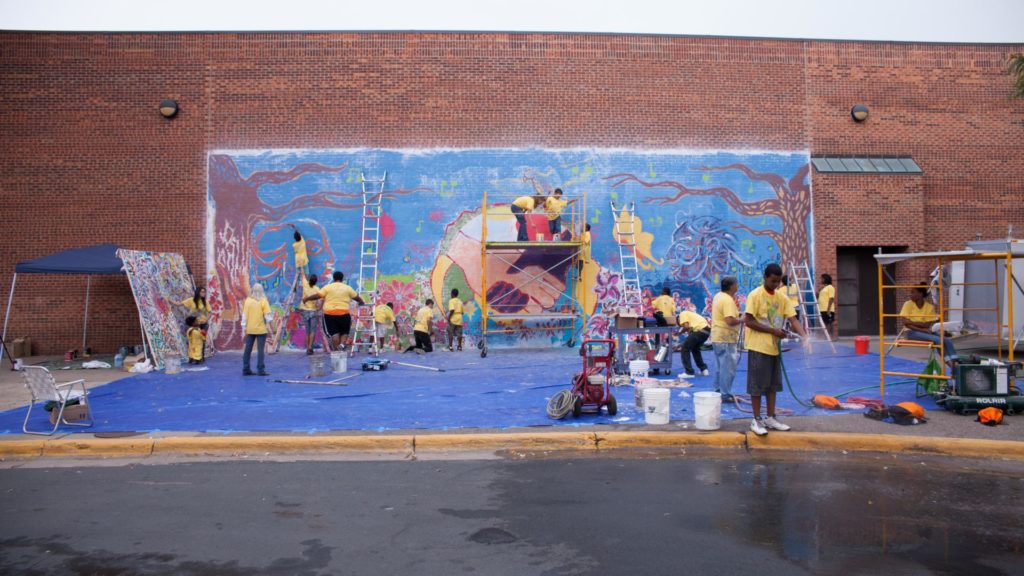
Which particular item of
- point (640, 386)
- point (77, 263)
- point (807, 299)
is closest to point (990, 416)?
point (640, 386)

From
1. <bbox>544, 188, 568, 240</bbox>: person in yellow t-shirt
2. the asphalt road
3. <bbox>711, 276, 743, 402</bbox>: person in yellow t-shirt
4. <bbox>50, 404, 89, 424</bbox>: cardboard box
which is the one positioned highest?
<bbox>544, 188, 568, 240</bbox>: person in yellow t-shirt

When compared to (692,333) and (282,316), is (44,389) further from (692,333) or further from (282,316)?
(692,333)

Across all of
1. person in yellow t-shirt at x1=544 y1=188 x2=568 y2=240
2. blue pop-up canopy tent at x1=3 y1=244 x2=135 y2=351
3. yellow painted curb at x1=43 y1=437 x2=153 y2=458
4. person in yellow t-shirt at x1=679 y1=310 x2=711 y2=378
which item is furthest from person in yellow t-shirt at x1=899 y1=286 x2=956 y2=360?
blue pop-up canopy tent at x1=3 y1=244 x2=135 y2=351

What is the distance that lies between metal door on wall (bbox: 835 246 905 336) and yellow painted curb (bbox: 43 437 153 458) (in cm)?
1712

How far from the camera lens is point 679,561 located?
15.4ft

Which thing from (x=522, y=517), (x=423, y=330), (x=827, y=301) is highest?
(x=827, y=301)

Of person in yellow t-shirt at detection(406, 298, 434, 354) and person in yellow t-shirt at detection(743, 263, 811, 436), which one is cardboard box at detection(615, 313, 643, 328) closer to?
person in yellow t-shirt at detection(743, 263, 811, 436)

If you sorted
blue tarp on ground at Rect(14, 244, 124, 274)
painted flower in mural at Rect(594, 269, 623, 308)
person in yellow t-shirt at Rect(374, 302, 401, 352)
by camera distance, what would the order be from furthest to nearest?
painted flower in mural at Rect(594, 269, 623, 308) → person in yellow t-shirt at Rect(374, 302, 401, 352) → blue tarp on ground at Rect(14, 244, 124, 274)

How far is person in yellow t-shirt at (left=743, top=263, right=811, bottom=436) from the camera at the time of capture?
8.16 meters

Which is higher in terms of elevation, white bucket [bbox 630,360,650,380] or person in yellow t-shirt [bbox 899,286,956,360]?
person in yellow t-shirt [bbox 899,286,956,360]

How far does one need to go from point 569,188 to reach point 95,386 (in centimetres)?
1152

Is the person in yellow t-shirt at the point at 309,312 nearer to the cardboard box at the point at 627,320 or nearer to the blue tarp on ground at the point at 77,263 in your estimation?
the blue tarp on ground at the point at 77,263

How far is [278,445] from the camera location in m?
8.16

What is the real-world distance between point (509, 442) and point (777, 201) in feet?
44.7
